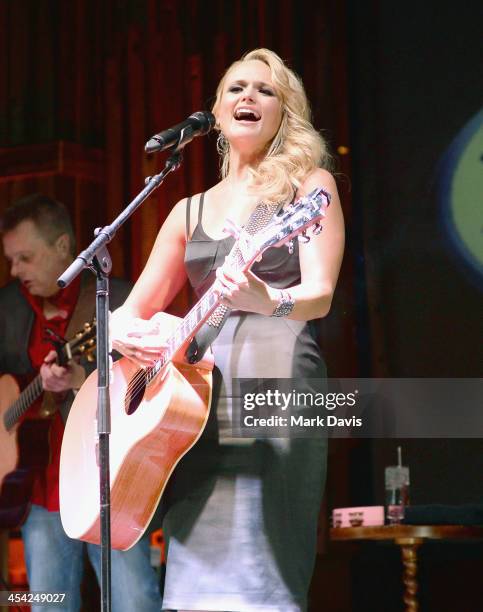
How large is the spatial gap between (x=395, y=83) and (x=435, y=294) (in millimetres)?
690

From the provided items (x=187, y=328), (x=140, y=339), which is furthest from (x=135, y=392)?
(x=187, y=328)

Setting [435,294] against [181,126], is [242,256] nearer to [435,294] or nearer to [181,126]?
[181,126]

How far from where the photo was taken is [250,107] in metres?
2.70

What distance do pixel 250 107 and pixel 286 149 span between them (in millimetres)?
151

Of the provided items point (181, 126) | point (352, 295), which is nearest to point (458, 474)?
point (352, 295)

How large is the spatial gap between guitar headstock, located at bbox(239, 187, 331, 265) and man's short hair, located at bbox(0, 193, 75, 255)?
1.59 meters

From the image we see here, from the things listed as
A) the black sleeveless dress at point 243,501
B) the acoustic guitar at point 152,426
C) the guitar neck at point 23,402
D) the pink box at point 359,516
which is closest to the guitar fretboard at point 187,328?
the acoustic guitar at point 152,426

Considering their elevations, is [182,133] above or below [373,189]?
below

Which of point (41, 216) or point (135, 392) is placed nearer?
point (135, 392)

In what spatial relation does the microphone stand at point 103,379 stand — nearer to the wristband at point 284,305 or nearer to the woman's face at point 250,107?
the wristband at point 284,305

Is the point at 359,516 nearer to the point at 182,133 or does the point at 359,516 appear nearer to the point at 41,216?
the point at 182,133

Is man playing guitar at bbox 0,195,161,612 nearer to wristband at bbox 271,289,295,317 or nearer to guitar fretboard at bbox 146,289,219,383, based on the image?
guitar fretboard at bbox 146,289,219,383

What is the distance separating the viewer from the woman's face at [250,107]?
8.80ft

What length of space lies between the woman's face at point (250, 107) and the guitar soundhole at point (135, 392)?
0.64 metres
